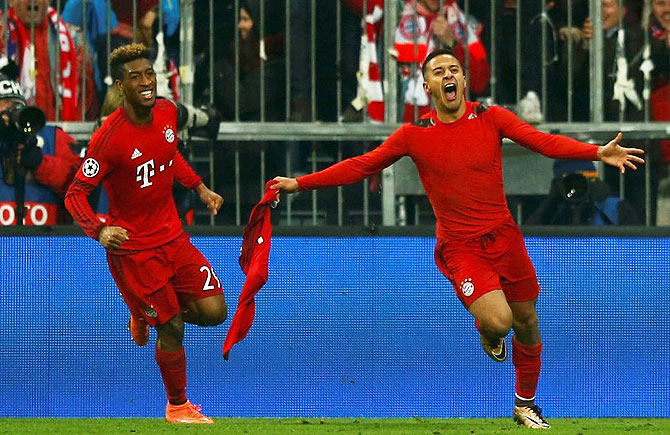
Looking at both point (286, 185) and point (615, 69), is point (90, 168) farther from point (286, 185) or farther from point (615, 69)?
point (615, 69)

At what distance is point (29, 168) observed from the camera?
10672 mm

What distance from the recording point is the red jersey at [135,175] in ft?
30.3

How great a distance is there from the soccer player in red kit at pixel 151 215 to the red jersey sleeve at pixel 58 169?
1347 millimetres

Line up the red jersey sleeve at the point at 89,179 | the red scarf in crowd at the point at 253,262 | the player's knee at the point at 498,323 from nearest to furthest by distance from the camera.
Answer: the player's knee at the point at 498,323, the red jersey sleeve at the point at 89,179, the red scarf in crowd at the point at 253,262

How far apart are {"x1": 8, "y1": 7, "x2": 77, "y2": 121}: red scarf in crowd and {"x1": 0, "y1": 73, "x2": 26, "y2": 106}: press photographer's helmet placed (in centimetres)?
54

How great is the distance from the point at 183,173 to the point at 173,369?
44.6 inches

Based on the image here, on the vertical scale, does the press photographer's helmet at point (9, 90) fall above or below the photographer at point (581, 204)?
above

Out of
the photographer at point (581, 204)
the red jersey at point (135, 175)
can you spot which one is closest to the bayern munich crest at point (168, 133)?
the red jersey at point (135, 175)

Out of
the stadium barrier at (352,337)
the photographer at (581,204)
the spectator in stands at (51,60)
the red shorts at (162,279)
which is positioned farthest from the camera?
the spectator in stands at (51,60)

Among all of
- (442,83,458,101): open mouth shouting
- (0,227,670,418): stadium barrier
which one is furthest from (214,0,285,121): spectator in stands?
(442,83,458,101): open mouth shouting

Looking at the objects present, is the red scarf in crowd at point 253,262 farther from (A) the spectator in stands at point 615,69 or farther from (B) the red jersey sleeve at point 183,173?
(A) the spectator in stands at point 615,69

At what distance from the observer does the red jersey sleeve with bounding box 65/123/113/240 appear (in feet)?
29.8

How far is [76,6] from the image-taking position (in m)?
11.2

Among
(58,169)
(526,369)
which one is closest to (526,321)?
(526,369)
